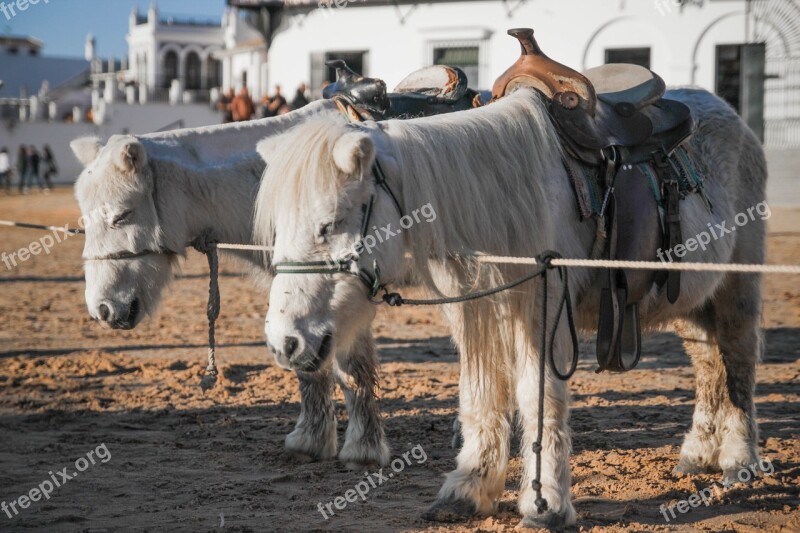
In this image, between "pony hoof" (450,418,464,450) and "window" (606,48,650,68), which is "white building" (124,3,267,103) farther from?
"pony hoof" (450,418,464,450)

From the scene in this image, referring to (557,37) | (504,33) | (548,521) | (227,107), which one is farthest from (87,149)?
(557,37)

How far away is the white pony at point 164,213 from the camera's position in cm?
493

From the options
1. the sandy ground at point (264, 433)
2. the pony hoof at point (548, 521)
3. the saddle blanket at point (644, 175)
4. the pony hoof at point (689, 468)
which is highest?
the saddle blanket at point (644, 175)

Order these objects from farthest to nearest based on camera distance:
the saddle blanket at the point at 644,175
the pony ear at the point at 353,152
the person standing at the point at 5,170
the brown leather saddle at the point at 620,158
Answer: the person standing at the point at 5,170
the brown leather saddle at the point at 620,158
the saddle blanket at the point at 644,175
the pony ear at the point at 353,152

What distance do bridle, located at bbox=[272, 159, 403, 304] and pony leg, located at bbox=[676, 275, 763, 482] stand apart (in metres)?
2.29

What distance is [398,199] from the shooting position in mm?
3576

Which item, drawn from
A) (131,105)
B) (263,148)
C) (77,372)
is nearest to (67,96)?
(131,105)

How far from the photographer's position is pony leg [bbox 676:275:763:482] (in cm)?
481

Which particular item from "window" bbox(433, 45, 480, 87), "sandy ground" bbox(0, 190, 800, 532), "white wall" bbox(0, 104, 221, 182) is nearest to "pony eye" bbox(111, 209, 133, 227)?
"sandy ground" bbox(0, 190, 800, 532)

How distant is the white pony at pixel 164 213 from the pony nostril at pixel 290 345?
179 centimetres

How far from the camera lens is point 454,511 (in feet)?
13.3

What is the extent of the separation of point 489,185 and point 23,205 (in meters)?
26.2

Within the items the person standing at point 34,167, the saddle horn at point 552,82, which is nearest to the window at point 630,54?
the saddle horn at point 552,82
